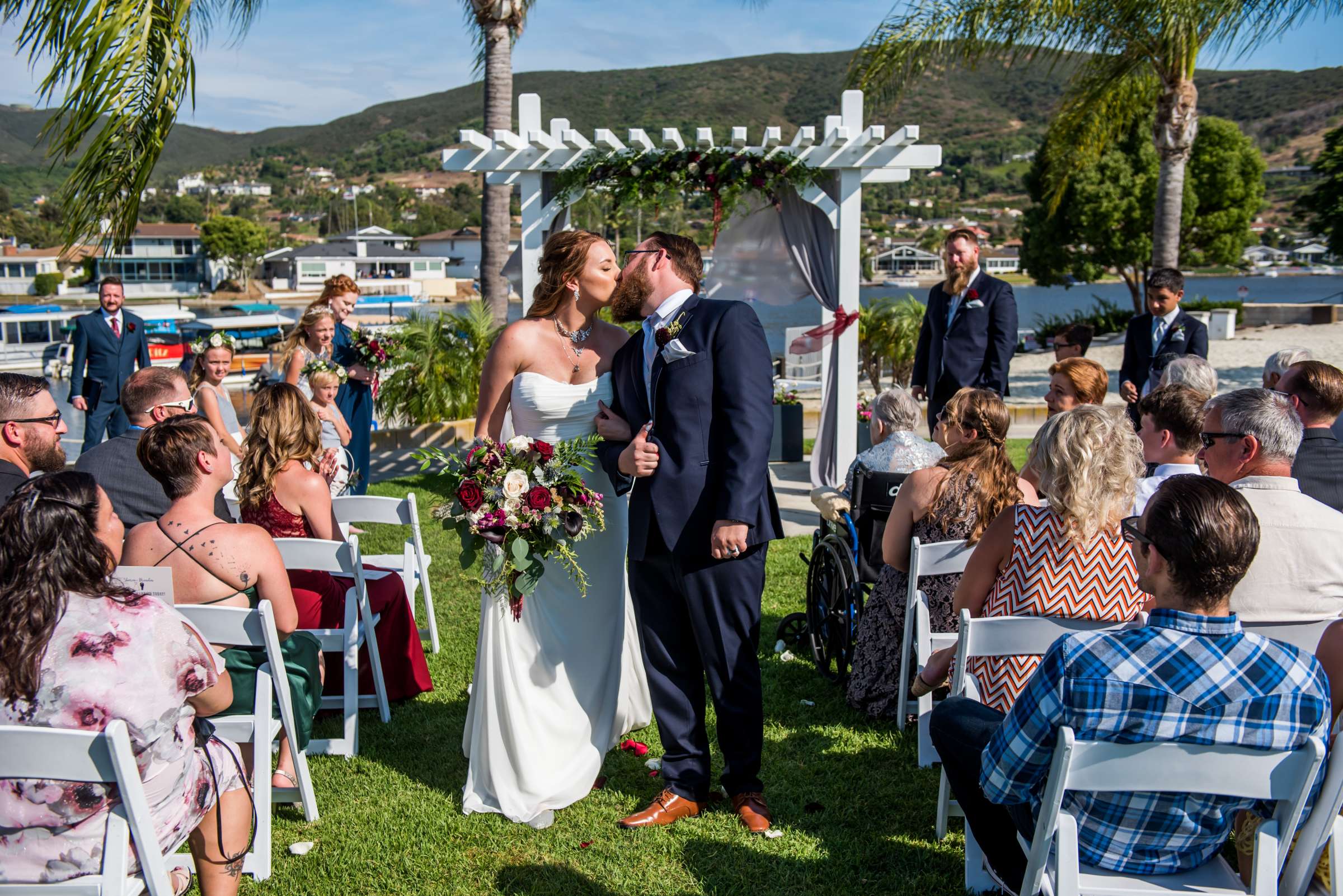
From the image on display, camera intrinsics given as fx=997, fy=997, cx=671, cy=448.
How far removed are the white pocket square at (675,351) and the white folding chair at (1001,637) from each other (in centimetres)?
123

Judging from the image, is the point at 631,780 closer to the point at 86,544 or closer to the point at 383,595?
the point at 383,595

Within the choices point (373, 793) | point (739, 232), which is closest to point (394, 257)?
point (739, 232)

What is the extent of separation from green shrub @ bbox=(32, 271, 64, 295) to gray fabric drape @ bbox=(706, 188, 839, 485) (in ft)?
401

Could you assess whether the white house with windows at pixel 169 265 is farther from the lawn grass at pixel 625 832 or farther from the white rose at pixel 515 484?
the white rose at pixel 515 484

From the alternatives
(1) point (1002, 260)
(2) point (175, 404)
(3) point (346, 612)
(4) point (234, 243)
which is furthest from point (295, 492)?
(1) point (1002, 260)

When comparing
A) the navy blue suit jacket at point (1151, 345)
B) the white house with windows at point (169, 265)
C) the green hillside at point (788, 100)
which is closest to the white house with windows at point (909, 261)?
the green hillside at point (788, 100)

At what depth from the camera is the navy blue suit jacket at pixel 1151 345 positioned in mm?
7289

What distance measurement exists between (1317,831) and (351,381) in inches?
298

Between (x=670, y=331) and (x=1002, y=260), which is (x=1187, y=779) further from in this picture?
(x=1002, y=260)

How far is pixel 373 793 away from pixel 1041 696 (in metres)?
2.69

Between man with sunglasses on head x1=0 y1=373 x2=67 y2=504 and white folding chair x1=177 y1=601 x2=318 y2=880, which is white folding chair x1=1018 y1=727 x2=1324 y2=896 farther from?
man with sunglasses on head x1=0 y1=373 x2=67 y2=504

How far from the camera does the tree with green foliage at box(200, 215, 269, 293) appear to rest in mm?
114625

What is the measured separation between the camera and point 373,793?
12.7 feet

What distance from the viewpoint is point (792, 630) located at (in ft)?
18.2
